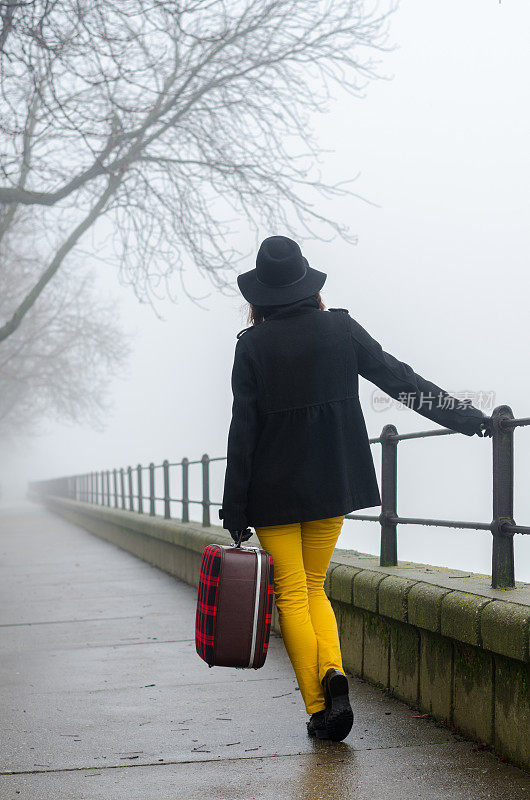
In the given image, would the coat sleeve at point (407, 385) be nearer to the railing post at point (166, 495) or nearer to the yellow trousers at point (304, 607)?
the yellow trousers at point (304, 607)

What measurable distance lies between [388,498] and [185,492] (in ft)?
24.3

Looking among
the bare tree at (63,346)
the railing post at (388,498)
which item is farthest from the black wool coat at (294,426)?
the bare tree at (63,346)

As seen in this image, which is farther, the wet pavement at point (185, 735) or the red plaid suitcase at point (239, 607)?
the red plaid suitcase at point (239, 607)

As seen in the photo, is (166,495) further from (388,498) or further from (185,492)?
(388,498)

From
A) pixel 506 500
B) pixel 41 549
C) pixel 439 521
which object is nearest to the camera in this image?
Result: pixel 506 500

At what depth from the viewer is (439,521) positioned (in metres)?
4.88

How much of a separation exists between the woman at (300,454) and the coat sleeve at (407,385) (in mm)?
39

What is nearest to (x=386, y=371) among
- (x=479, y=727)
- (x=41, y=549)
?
(x=479, y=727)

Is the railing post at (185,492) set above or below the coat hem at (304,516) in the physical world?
below

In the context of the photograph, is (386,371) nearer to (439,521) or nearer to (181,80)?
(439,521)

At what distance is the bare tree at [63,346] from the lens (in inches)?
1305

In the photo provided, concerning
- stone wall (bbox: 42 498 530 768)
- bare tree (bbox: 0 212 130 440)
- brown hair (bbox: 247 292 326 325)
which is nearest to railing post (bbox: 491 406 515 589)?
stone wall (bbox: 42 498 530 768)

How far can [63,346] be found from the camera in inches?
1451

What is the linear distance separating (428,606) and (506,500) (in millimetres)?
547
